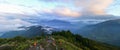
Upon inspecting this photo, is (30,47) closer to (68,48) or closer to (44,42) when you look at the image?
(44,42)

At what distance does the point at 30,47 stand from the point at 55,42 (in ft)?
58.2

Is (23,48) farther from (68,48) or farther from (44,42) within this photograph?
(68,48)

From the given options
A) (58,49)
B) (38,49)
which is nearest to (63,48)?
(58,49)

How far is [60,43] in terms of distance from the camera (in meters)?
198

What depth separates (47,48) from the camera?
18712 cm

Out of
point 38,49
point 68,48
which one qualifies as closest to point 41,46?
point 38,49

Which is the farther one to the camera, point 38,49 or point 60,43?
point 60,43

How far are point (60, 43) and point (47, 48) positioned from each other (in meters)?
14.1

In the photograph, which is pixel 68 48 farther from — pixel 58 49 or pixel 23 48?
pixel 23 48

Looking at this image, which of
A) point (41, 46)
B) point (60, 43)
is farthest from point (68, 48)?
point (41, 46)

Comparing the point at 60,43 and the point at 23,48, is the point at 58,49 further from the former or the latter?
the point at 23,48

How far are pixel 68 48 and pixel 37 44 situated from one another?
21.6 m

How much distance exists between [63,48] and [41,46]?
14.6 metres

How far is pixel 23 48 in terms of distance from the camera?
196 metres
